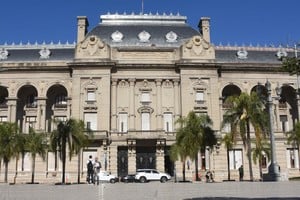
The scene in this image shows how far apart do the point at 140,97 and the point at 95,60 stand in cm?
782

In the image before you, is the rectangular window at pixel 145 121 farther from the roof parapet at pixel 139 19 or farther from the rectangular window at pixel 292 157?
the rectangular window at pixel 292 157

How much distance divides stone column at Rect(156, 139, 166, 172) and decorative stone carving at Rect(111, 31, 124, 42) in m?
15.7

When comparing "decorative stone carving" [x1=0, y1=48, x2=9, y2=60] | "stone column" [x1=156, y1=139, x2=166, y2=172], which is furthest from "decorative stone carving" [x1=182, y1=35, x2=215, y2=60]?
"decorative stone carving" [x1=0, y1=48, x2=9, y2=60]

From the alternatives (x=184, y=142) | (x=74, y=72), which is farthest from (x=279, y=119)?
(x=74, y=72)

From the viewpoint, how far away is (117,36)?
193 ft

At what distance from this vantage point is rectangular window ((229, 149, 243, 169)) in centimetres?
5616

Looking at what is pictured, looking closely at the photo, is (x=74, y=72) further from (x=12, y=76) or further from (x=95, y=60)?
→ (x=12, y=76)

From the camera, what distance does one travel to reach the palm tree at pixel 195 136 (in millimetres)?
40500

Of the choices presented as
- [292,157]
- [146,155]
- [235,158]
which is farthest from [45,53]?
[292,157]

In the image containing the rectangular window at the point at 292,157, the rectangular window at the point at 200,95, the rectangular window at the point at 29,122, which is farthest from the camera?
the rectangular window at the point at 29,122

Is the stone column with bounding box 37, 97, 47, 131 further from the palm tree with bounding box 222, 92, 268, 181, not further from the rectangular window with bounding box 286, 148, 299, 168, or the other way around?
the rectangular window with bounding box 286, 148, 299, 168

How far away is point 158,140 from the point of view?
2088 inches

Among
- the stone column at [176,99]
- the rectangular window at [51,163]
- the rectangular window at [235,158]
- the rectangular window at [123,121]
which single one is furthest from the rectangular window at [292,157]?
the rectangular window at [51,163]

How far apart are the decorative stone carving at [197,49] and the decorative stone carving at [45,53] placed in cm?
1890
